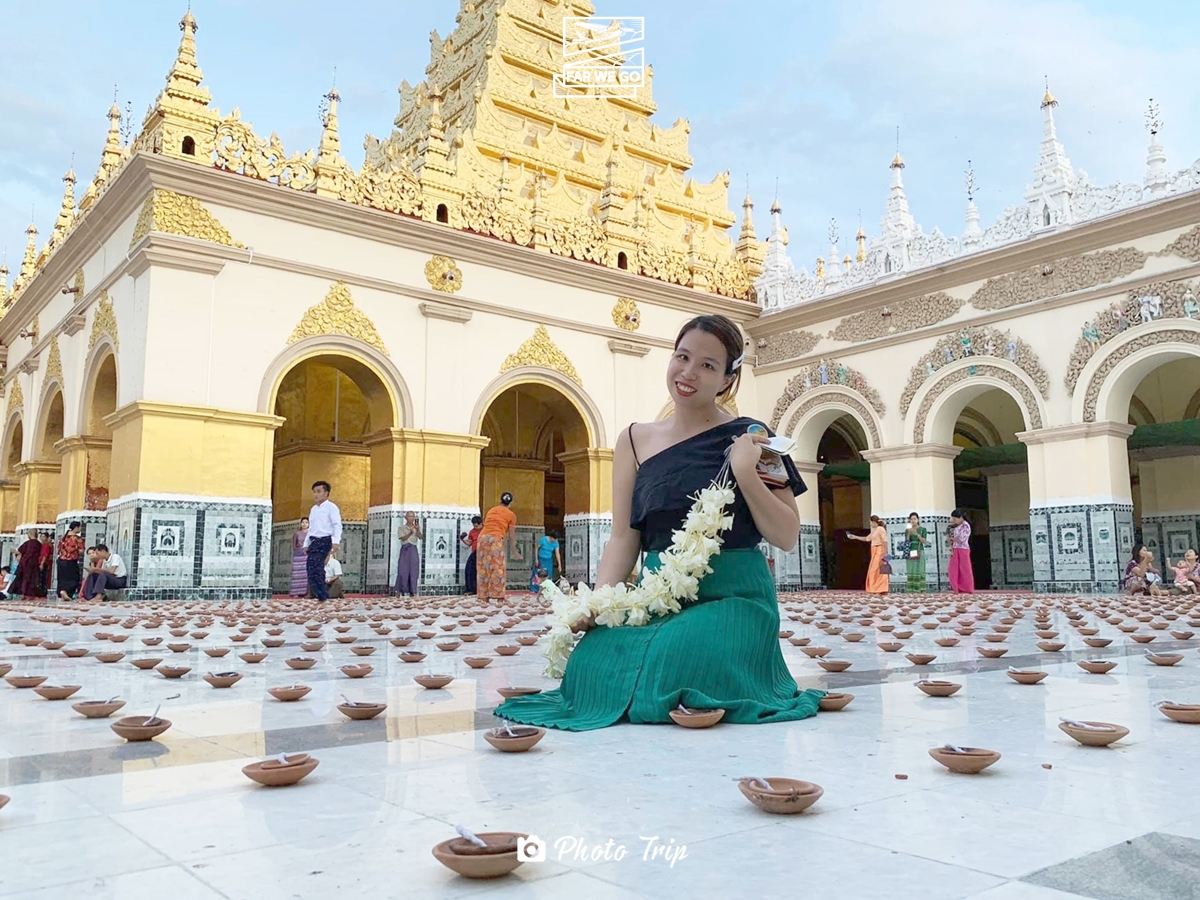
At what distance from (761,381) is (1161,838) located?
45.7 feet

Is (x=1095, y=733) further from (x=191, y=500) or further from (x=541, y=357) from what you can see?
(x=541, y=357)

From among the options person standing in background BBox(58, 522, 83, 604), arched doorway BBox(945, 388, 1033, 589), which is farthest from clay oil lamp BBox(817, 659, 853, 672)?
arched doorway BBox(945, 388, 1033, 589)

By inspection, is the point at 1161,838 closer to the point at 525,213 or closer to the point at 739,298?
the point at 525,213

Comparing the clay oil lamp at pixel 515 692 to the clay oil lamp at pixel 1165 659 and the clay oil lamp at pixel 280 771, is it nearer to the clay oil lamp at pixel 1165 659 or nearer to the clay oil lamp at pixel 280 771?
the clay oil lamp at pixel 280 771

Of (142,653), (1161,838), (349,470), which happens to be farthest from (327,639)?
(349,470)

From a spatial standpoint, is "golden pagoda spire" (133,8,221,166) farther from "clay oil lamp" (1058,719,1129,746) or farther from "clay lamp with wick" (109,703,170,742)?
"clay oil lamp" (1058,719,1129,746)

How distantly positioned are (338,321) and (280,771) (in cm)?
976

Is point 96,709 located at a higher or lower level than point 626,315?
lower

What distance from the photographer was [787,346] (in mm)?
14656

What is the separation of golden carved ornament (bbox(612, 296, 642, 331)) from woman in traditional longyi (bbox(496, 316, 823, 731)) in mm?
10737

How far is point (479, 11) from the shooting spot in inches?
721

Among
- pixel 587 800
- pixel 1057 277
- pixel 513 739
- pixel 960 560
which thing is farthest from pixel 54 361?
pixel 587 800

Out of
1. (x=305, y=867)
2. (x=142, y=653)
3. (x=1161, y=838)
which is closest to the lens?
(x=305, y=867)

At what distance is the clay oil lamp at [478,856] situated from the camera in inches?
47.7
